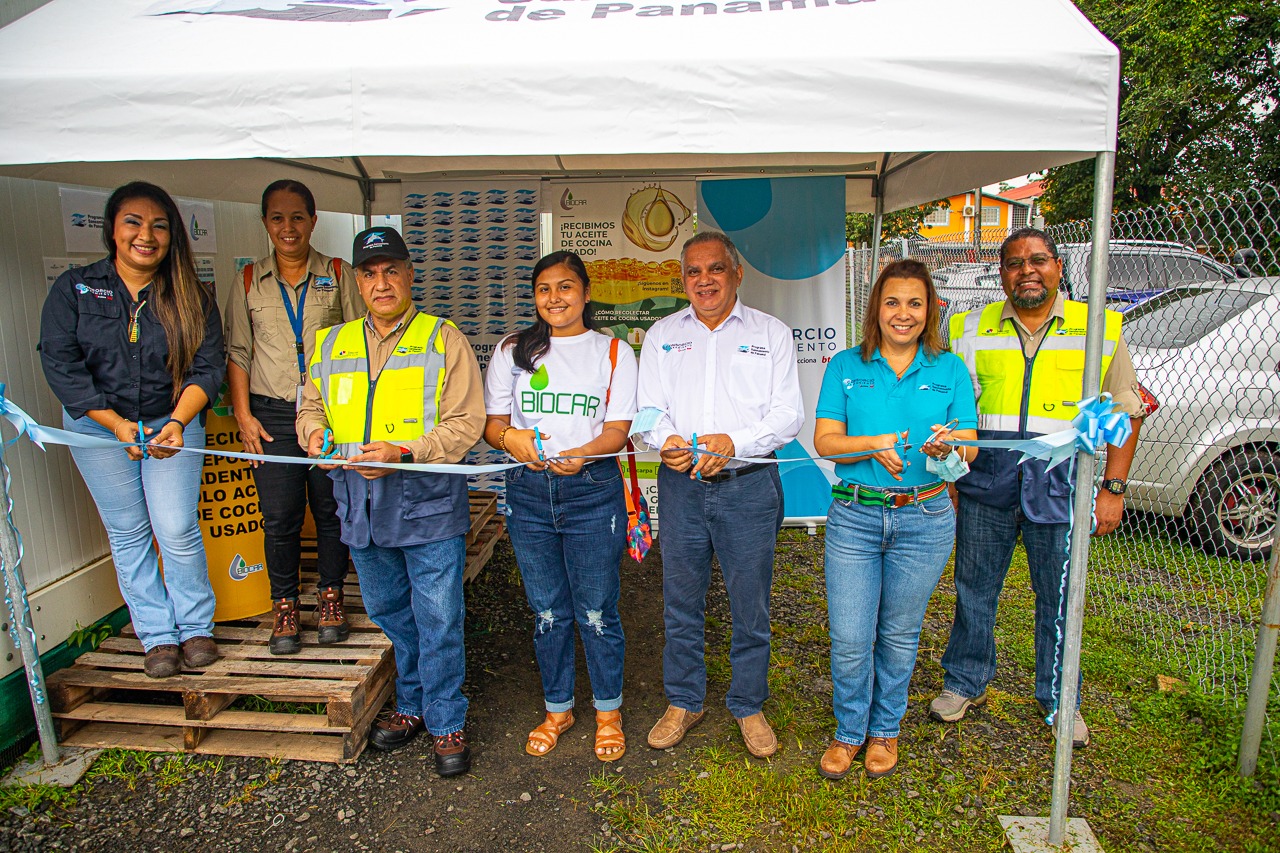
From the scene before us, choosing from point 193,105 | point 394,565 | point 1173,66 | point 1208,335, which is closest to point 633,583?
point 394,565

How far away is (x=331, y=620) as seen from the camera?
3365mm

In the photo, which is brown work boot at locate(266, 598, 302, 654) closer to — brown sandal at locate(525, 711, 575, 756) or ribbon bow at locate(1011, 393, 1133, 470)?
brown sandal at locate(525, 711, 575, 756)

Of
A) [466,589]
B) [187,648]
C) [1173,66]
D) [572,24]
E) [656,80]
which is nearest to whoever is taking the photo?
[656,80]

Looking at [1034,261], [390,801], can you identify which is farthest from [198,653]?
[1034,261]

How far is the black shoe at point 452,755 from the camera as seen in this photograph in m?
2.93

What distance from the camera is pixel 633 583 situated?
4832 mm

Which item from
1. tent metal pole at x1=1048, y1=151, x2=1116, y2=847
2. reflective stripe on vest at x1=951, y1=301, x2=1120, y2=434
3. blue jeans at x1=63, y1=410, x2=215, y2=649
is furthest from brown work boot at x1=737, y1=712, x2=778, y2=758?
blue jeans at x1=63, y1=410, x2=215, y2=649

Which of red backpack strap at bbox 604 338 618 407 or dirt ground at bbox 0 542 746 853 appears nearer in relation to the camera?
dirt ground at bbox 0 542 746 853

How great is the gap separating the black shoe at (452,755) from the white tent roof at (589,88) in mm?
2103

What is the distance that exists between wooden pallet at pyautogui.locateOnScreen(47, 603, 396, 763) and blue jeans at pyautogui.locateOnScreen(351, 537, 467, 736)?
0.90 ft

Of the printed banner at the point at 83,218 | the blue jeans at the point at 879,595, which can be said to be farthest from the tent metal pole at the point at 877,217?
the printed banner at the point at 83,218

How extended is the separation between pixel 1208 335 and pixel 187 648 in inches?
226

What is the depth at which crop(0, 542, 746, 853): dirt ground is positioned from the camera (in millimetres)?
2641

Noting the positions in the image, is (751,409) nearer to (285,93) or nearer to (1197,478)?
(285,93)
